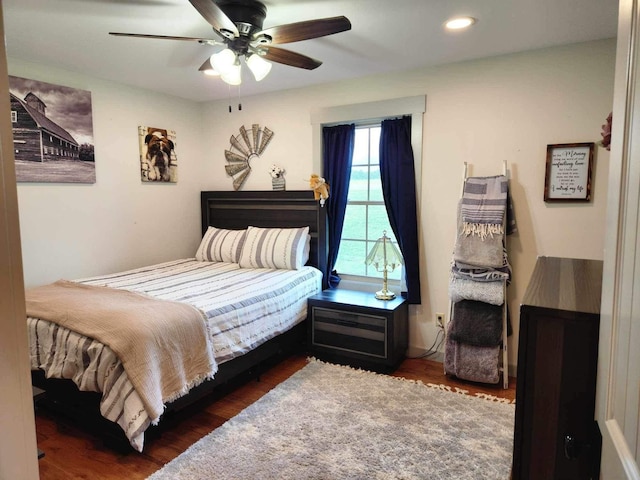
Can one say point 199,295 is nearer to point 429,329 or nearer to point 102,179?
point 102,179

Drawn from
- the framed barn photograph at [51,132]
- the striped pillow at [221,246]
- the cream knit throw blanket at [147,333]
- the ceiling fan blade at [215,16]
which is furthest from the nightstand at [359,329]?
the framed barn photograph at [51,132]

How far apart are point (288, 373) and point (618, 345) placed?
2654mm

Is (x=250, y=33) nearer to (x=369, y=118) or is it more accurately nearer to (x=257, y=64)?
(x=257, y=64)

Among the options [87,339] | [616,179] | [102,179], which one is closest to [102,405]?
[87,339]

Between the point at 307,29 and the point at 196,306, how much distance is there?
1658mm

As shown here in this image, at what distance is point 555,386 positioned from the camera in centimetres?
102

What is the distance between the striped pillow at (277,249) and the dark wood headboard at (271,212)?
0.10 meters

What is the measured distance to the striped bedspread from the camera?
1.96m

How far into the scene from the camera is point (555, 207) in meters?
2.73

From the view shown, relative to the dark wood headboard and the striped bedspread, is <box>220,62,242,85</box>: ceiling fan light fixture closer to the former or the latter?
the striped bedspread

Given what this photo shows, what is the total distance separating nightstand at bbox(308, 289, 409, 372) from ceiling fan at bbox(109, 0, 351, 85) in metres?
1.80

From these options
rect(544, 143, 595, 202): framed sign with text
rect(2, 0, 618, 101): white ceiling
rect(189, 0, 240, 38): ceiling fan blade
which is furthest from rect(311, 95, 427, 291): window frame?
rect(189, 0, 240, 38): ceiling fan blade

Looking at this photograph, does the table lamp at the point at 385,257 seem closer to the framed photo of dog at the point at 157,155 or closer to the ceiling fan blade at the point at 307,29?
the ceiling fan blade at the point at 307,29

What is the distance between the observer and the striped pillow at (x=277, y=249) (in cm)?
348
